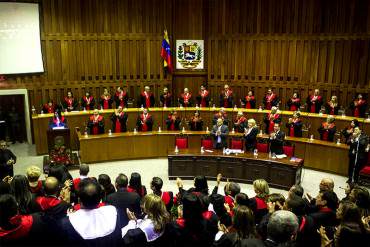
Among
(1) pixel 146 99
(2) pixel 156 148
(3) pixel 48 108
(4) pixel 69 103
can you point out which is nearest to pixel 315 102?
(2) pixel 156 148

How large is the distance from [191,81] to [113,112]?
425 centimetres

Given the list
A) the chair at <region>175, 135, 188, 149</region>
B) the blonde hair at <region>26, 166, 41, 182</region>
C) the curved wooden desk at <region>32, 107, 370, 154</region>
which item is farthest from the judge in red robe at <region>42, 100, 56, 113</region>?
the blonde hair at <region>26, 166, 41, 182</region>

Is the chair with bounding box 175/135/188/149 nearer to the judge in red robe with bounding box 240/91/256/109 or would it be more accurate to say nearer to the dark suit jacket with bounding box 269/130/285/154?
the dark suit jacket with bounding box 269/130/285/154

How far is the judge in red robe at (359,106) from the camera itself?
12.7m

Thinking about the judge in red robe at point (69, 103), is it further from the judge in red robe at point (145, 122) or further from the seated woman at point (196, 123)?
the seated woman at point (196, 123)

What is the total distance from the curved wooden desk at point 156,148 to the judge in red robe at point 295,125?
1.46ft

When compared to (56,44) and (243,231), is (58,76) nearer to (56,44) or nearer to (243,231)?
(56,44)

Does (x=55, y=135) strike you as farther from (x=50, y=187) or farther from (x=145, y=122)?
(x=50, y=187)

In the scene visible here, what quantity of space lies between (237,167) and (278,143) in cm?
125

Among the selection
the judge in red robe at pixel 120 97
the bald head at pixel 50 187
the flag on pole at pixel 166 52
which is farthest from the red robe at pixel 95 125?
the bald head at pixel 50 187

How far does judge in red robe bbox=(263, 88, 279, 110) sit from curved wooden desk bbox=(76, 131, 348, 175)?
3.11m

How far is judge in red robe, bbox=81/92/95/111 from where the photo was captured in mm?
13945

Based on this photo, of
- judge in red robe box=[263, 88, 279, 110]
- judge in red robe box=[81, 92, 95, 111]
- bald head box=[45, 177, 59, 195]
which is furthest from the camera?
judge in red robe box=[263, 88, 279, 110]

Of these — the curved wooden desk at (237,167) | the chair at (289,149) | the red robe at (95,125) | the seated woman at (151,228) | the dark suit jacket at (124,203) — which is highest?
the seated woman at (151,228)
